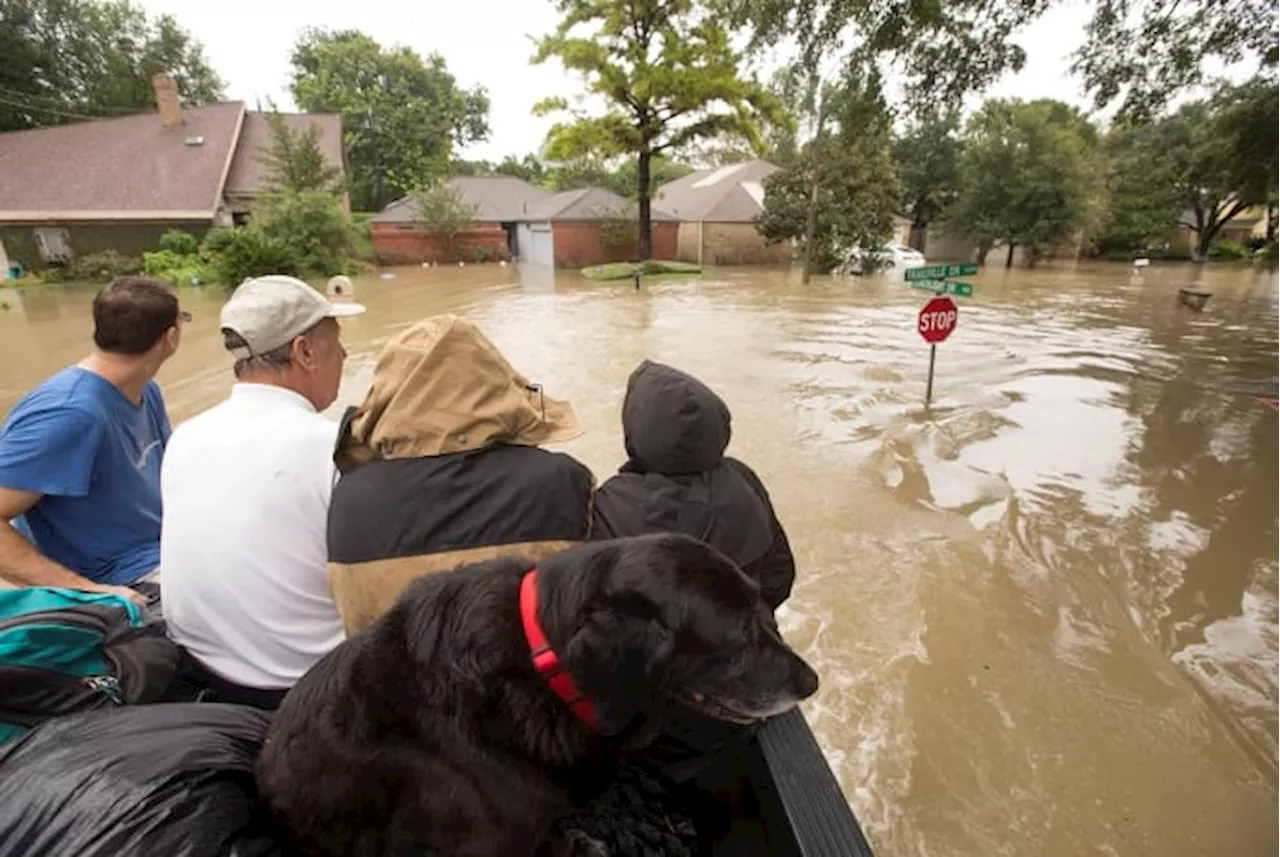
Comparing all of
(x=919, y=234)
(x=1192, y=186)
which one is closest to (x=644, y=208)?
(x=1192, y=186)

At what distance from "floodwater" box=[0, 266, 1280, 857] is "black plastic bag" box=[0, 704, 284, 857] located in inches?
96.6

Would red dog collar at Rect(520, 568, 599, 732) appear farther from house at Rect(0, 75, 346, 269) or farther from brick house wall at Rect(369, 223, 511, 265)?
brick house wall at Rect(369, 223, 511, 265)

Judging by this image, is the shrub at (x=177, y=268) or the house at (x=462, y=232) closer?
the shrub at (x=177, y=268)

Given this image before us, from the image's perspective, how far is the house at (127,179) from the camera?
23.5 metres

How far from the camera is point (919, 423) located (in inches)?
298

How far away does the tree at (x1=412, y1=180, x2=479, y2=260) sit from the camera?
1228 inches

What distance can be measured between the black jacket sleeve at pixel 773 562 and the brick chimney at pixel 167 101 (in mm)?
36680

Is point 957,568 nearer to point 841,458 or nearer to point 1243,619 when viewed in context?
point 1243,619

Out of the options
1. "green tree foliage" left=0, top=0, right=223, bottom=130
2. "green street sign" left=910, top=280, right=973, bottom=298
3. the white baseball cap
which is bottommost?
"green street sign" left=910, top=280, right=973, bottom=298

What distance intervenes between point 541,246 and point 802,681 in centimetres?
3385

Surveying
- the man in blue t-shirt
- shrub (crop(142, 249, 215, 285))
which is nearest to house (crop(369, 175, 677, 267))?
shrub (crop(142, 249, 215, 285))

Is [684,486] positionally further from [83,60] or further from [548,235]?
[83,60]

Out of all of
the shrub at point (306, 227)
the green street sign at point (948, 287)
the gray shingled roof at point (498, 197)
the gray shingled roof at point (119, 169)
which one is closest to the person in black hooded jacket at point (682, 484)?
the green street sign at point (948, 287)

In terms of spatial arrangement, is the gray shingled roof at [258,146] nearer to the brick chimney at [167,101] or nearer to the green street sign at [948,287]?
the brick chimney at [167,101]
